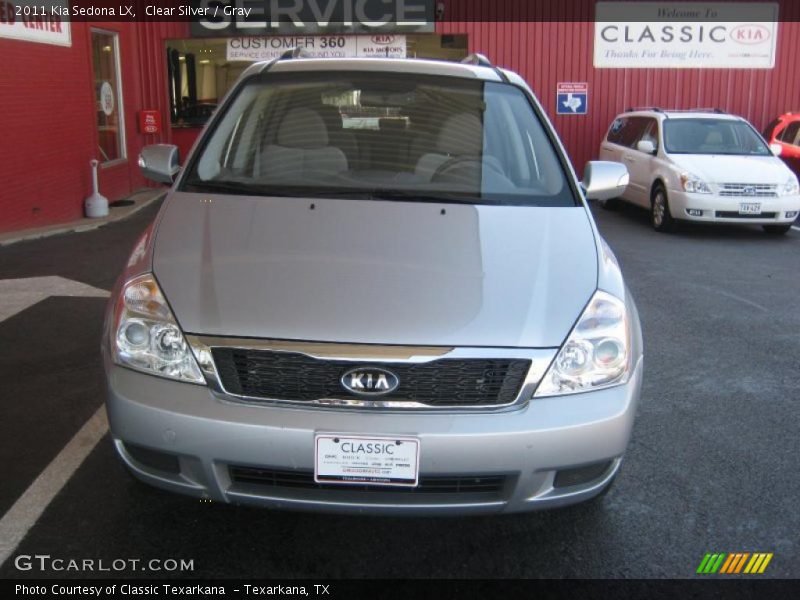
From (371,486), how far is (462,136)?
1.90 m

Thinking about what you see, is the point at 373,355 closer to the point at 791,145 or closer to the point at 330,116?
the point at 330,116

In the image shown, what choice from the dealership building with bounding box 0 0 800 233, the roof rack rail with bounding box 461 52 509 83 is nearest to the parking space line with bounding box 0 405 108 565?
the roof rack rail with bounding box 461 52 509 83

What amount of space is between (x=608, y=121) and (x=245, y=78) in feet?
42.2

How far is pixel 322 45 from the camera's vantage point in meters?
15.1

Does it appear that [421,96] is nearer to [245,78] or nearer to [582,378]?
[245,78]

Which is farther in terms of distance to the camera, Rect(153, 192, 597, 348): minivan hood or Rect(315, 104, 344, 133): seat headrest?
Rect(315, 104, 344, 133): seat headrest

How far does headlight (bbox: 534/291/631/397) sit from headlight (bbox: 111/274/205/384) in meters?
1.10

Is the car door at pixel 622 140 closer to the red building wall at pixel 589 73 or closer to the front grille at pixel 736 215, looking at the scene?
the front grille at pixel 736 215

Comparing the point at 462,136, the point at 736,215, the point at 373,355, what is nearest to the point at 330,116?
the point at 462,136

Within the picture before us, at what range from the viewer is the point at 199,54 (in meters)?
15.5

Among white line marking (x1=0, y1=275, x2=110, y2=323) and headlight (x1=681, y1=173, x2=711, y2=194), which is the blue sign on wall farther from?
white line marking (x1=0, y1=275, x2=110, y2=323)

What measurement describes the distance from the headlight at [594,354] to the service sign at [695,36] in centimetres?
1372

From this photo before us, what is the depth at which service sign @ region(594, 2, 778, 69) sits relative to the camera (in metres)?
15.4

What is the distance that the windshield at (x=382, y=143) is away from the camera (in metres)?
3.47
